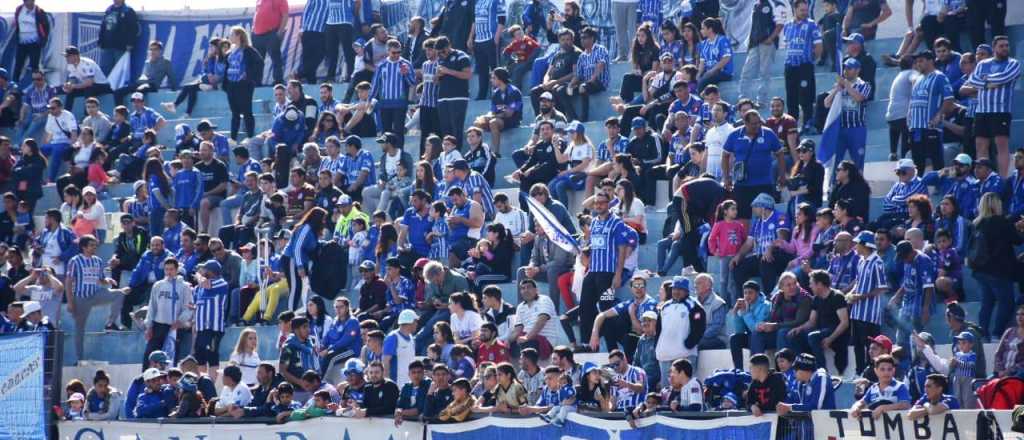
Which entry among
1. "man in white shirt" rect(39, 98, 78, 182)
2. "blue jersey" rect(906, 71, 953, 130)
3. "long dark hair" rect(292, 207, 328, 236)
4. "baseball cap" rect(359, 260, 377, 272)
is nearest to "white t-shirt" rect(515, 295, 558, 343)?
"baseball cap" rect(359, 260, 377, 272)

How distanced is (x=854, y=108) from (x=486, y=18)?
6.47 meters

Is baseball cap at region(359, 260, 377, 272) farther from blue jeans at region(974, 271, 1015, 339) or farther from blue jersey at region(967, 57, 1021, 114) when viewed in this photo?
blue jersey at region(967, 57, 1021, 114)

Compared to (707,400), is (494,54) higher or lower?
higher

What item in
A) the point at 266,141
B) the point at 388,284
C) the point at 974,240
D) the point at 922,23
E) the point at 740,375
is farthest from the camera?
the point at 266,141

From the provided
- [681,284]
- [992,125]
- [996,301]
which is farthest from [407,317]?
[992,125]

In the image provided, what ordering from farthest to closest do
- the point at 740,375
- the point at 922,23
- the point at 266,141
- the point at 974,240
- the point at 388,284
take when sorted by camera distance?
the point at 266,141 < the point at 922,23 < the point at 388,284 < the point at 974,240 < the point at 740,375

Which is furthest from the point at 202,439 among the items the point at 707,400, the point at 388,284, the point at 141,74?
the point at 141,74

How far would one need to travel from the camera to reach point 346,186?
24.0m

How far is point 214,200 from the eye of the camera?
24.8m

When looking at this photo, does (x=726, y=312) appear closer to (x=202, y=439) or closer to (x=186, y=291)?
(x=202, y=439)

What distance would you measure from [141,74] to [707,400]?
16399 mm

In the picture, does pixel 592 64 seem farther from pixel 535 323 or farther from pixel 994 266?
pixel 994 266

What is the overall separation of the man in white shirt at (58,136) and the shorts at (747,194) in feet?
35.7

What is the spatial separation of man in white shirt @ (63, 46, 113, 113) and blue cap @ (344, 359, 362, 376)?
41.4 feet
